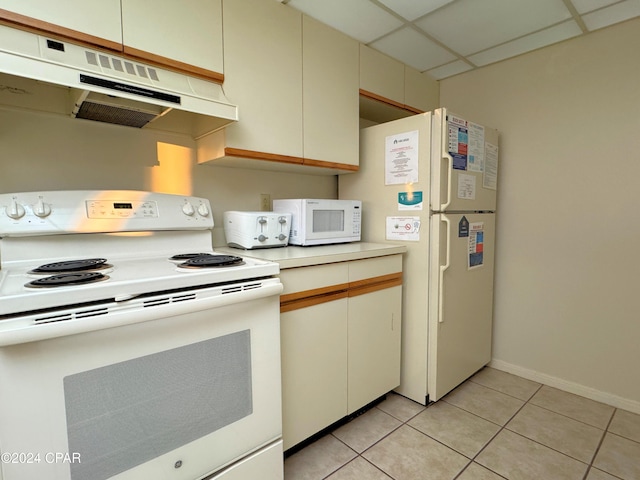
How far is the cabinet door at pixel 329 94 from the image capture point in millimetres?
1806

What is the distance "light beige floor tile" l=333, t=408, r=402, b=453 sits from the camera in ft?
5.52

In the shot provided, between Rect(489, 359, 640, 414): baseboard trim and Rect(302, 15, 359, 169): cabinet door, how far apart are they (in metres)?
1.87

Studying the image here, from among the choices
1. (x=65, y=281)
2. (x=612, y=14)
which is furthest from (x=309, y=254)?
(x=612, y=14)

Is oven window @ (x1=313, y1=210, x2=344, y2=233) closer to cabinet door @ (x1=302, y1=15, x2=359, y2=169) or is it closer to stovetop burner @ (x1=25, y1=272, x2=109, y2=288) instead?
cabinet door @ (x1=302, y1=15, x2=359, y2=169)

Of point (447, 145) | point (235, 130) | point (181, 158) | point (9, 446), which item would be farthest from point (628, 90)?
point (9, 446)

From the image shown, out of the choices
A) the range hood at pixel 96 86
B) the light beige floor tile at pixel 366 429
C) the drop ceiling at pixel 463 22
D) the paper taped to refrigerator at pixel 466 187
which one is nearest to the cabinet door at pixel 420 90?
the drop ceiling at pixel 463 22

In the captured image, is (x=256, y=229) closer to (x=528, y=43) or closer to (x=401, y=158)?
(x=401, y=158)

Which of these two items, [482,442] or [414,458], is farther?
[482,442]

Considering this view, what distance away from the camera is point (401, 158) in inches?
78.4

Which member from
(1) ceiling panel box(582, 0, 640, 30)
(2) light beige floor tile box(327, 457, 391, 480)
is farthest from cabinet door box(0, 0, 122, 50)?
(1) ceiling panel box(582, 0, 640, 30)

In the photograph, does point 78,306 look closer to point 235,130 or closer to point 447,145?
point 235,130

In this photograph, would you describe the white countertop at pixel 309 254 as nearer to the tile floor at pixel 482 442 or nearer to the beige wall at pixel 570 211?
the tile floor at pixel 482 442

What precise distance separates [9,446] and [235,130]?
1.29 metres

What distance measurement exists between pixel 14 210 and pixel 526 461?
2368 mm
